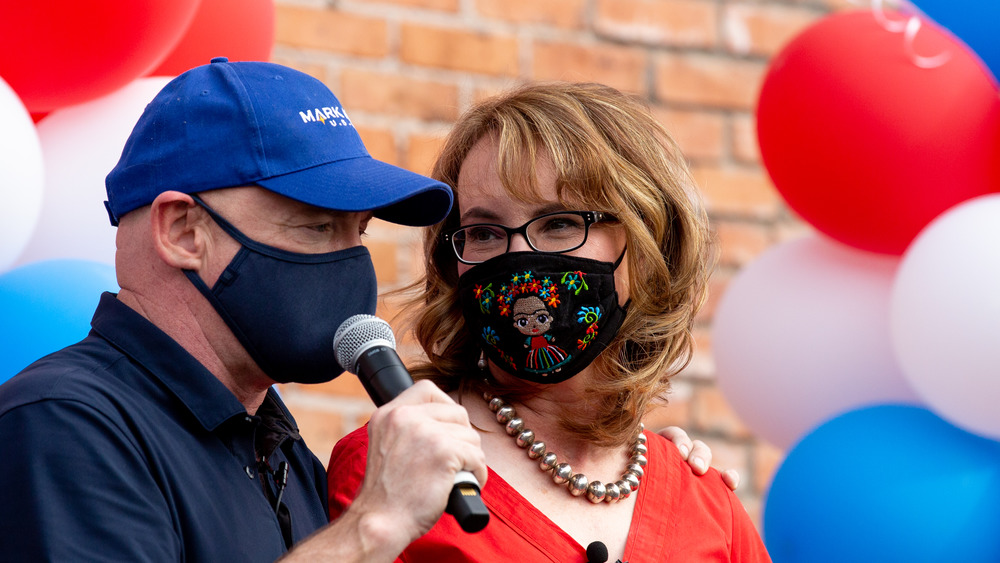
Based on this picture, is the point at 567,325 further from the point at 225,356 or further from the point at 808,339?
the point at 808,339

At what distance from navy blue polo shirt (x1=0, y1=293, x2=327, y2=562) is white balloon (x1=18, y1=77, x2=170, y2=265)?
553 mm

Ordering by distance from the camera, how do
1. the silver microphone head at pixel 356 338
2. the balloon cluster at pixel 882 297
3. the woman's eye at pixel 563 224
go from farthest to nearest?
the balloon cluster at pixel 882 297 < the woman's eye at pixel 563 224 < the silver microphone head at pixel 356 338

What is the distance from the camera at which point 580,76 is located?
3.29m

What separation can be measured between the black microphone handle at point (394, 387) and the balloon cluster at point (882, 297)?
108 cm

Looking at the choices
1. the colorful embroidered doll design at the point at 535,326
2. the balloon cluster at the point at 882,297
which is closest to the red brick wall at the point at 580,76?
the balloon cluster at the point at 882,297

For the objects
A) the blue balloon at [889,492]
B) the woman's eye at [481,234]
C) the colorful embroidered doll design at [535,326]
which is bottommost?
the blue balloon at [889,492]

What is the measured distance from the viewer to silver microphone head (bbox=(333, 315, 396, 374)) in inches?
57.4

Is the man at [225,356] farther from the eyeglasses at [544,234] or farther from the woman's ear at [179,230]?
the eyeglasses at [544,234]

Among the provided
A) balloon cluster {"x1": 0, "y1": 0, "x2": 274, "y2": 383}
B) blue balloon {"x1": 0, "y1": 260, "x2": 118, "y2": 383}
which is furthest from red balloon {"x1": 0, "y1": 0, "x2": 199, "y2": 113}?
blue balloon {"x1": 0, "y1": 260, "x2": 118, "y2": 383}

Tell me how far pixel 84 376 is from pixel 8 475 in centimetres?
15

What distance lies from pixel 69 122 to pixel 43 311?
420 millimetres

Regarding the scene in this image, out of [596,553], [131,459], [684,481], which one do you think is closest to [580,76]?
[684,481]

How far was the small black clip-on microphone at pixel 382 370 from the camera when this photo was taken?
1.28m

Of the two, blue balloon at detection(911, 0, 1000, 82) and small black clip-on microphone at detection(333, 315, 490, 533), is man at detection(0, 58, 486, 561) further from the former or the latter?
blue balloon at detection(911, 0, 1000, 82)
